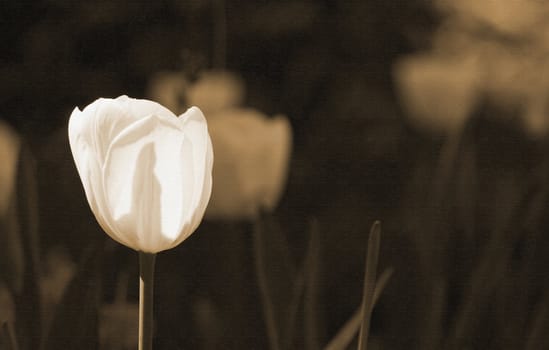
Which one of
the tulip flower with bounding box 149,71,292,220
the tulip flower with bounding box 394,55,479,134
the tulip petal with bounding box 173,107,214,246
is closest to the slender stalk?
the tulip petal with bounding box 173,107,214,246

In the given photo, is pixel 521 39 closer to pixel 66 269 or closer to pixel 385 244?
pixel 385 244

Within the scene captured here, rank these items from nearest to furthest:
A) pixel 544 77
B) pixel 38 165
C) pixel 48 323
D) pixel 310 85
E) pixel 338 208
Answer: pixel 48 323, pixel 38 165, pixel 544 77, pixel 338 208, pixel 310 85

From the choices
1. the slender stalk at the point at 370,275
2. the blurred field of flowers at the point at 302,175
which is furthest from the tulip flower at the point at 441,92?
the slender stalk at the point at 370,275

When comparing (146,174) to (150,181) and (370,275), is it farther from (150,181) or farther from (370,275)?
(370,275)

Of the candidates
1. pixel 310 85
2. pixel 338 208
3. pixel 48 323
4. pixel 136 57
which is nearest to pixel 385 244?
pixel 338 208

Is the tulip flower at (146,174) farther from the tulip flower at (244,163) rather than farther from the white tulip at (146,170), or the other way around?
the tulip flower at (244,163)

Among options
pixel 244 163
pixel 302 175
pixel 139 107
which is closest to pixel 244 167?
pixel 244 163

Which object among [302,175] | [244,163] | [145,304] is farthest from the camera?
[302,175]

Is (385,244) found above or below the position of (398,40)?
Answer: below
